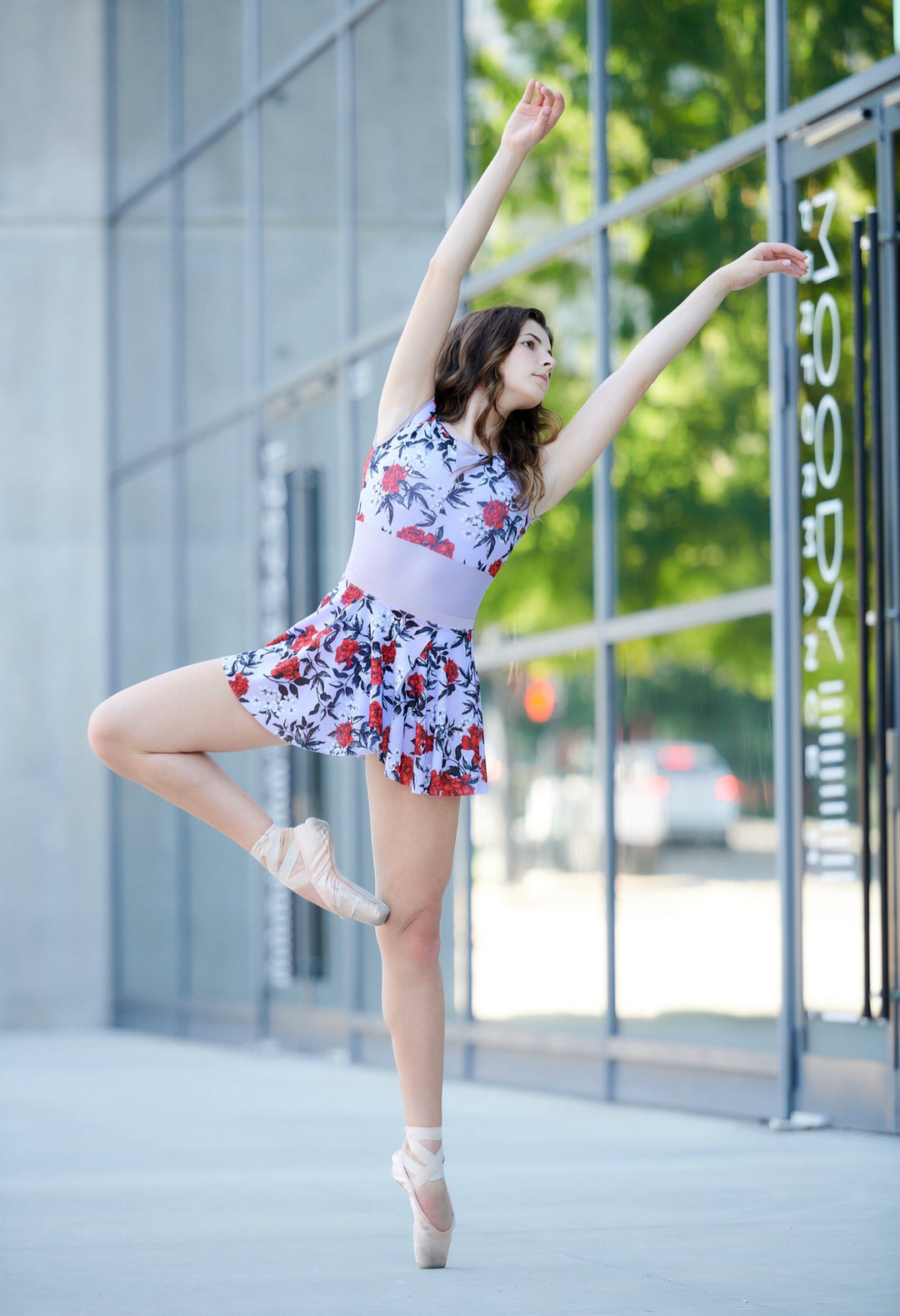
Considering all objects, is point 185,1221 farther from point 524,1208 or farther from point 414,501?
point 414,501

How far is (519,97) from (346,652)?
5853 millimetres

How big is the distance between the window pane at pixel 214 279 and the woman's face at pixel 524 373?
7877mm

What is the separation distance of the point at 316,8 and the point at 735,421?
13.4ft

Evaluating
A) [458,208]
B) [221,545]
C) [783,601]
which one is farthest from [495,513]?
[221,545]

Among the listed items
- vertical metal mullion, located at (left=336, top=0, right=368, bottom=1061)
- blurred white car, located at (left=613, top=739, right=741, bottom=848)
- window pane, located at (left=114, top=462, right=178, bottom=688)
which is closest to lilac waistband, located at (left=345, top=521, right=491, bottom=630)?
blurred white car, located at (left=613, top=739, right=741, bottom=848)

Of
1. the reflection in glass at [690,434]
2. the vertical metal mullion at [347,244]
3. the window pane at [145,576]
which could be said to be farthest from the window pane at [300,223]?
the reflection in glass at [690,434]

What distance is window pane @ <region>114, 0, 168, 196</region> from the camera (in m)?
12.7

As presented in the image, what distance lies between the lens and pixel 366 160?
1035 cm

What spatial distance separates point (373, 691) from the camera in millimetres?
3805

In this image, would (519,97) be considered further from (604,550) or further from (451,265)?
(451,265)

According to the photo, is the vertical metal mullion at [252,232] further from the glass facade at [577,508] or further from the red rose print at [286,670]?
the red rose print at [286,670]

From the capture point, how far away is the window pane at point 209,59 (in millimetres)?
11812

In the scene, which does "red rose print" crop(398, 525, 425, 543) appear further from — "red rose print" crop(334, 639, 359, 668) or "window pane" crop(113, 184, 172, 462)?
"window pane" crop(113, 184, 172, 462)

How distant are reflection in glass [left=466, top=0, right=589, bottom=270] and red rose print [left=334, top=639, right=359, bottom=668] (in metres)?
5.10
